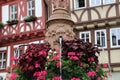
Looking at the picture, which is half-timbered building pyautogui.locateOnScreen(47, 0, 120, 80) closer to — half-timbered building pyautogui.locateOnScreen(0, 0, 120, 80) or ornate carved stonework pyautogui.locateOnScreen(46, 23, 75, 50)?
half-timbered building pyautogui.locateOnScreen(0, 0, 120, 80)

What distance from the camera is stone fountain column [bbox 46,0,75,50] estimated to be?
26.9ft

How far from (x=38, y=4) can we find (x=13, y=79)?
51.1 feet

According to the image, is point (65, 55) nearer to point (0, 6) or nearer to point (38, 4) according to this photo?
point (38, 4)

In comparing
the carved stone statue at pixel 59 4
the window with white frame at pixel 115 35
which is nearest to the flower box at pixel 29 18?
the window with white frame at pixel 115 35

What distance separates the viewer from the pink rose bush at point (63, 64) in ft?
21.6

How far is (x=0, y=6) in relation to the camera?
940 inches

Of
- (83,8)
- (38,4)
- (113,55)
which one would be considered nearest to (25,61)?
(113,55)

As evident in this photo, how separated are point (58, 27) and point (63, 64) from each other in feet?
6.13

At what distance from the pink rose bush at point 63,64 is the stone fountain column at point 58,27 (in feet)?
3.38

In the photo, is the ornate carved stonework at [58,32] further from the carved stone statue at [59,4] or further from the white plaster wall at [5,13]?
the white plaster wall at [5,13]

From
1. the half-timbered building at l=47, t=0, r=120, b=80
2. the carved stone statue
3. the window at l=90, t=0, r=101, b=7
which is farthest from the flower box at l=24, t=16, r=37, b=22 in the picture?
the carved stone statue

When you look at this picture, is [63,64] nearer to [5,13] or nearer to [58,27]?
[58,27]

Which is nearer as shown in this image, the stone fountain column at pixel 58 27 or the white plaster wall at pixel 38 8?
the stone fountain column at pixel 58 27

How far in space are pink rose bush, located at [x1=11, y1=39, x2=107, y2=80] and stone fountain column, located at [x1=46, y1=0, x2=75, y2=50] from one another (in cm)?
103
